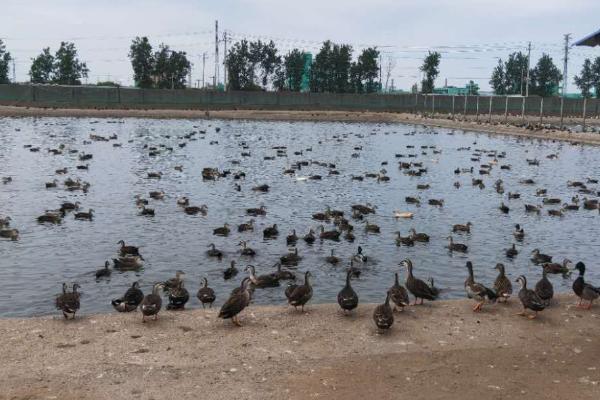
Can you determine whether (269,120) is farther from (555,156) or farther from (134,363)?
(134,363)

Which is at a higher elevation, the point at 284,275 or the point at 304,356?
the point at 304,356

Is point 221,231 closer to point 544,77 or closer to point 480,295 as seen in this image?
point 480,295

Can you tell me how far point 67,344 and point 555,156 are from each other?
53.8 m

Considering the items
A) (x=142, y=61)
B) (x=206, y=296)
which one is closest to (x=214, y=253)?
(x=206, y=296)

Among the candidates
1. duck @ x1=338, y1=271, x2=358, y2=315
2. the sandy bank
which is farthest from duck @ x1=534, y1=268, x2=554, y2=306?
the sandy bank

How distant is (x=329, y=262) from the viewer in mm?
22047

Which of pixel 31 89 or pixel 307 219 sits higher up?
pixel 31 89

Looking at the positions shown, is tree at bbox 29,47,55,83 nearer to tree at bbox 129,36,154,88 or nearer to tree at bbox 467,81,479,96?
tree at bbox 129,36,154,88

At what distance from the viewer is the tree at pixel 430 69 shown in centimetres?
15875

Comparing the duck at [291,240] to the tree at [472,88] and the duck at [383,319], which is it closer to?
Result: the duck at [383,319]

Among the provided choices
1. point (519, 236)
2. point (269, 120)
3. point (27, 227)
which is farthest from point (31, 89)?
point (519, 236)

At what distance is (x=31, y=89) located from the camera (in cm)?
11881

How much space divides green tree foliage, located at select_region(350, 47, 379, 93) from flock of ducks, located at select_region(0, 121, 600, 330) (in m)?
108

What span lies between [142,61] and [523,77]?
299ft
